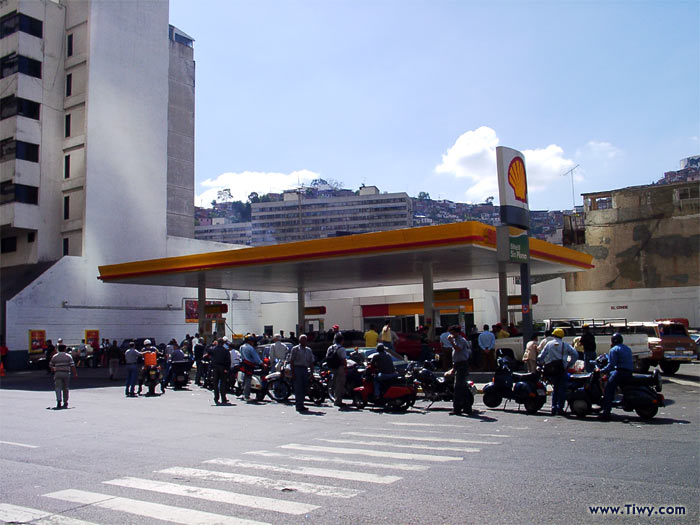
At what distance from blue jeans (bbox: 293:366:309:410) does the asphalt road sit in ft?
2.90

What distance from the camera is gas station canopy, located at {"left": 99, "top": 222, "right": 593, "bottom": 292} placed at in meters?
22.6

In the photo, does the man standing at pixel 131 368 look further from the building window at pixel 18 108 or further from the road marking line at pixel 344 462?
the building window at pixel 18 108

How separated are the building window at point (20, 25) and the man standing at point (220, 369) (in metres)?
34.3

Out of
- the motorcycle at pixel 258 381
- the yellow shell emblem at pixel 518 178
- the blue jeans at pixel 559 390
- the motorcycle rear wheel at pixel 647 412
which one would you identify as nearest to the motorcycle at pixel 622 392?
the motorcycle rear wheel at pixel 647 412

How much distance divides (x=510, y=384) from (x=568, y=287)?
140 ft

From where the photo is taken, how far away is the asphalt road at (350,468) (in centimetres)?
605

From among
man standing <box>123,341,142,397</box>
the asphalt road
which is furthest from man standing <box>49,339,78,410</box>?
man standing <box>123,341,142,397</box>

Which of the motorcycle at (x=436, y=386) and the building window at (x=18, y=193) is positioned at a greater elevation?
the building window at (x=18, y=193)

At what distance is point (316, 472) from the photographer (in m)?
7.79

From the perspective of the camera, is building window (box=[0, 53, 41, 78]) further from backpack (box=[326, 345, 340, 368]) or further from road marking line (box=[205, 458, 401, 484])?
road marking line (box=[205, 458, 401, 484])

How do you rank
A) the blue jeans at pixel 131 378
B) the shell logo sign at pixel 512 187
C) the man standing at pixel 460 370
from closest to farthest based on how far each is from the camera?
the man standing at pixel 460 370, the blue jeans at pixel 131 378, the shell logo sign at pixel 512 187

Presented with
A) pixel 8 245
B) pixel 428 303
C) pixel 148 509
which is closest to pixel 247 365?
pixel 148 509

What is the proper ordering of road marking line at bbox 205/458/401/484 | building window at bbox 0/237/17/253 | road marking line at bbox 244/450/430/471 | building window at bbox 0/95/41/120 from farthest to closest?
building window at bbox 0/237/17/253, building window at bbox 0/95/41/120, road marking line at bbox 244/450/430/471, road marking line at bbox 205/458/401/484

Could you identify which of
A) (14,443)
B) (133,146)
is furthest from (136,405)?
(133,146)
